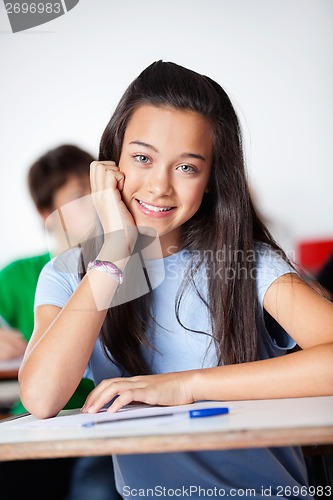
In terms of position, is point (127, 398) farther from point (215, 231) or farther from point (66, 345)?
point (215, 231)

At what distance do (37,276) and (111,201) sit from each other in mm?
955

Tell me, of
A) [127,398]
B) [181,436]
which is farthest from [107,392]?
[181,436]

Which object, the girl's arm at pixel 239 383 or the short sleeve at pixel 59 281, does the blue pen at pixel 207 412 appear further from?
the short sleeve at pixel 59 281

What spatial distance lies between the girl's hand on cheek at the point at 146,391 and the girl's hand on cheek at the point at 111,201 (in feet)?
1.00

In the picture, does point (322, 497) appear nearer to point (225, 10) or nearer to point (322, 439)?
point (322, 439)

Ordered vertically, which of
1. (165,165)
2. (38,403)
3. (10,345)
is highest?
(165,165)

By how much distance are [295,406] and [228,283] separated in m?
0.40

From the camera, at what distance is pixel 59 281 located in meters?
1.15

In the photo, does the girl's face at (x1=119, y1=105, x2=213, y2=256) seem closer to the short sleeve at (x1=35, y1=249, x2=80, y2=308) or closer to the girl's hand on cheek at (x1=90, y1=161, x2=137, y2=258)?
the girl's hand on cheek at (x1=90, y1=161, x2=137, y2=258)

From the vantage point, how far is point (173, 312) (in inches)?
46.5

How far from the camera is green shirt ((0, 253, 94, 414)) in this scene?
2.04 meters

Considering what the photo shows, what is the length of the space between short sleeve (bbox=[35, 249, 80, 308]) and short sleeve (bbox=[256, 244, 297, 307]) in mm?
326

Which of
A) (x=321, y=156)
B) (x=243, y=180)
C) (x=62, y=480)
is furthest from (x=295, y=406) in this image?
(x=321, y=156)

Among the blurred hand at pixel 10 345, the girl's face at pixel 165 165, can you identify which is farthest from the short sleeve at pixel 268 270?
the blurred hand at pixel 10 345
